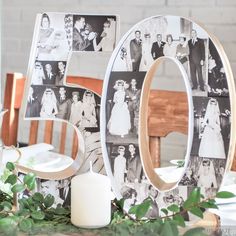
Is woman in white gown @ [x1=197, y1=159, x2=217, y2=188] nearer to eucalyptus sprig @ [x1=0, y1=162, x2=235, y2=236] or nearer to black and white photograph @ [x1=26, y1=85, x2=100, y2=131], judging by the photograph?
eucalyptus sprig @ [x1=0, y1=162, x2=235, y2=236]

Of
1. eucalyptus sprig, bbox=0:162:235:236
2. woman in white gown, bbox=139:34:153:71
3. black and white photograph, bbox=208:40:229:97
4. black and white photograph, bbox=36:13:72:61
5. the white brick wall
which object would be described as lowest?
eucalyptus sprig, bbox=0:162:235:236

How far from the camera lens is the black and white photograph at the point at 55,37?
1013 millimetres

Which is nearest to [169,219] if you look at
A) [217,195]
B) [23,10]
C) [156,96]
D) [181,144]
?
[217,195]

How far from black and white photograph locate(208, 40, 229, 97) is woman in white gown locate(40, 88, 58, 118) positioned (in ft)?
1.03

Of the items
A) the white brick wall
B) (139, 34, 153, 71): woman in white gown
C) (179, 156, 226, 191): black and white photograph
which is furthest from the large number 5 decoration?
the white brick wall

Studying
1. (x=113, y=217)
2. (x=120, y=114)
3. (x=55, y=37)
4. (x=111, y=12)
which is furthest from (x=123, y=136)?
(x=111, y=12)

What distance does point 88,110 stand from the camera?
992mm

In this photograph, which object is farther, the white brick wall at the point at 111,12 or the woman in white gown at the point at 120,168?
the white brick wall at the point at 111,12

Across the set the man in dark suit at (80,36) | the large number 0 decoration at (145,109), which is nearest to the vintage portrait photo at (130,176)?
the large number 0 decoration at (145,109)

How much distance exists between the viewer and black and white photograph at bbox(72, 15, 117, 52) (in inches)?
39.3

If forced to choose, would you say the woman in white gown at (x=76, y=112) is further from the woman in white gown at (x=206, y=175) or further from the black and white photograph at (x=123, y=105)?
the woman in white gown at (x=206, y=175)

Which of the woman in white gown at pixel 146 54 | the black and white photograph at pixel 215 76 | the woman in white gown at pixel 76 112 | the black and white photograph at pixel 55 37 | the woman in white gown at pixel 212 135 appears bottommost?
the woman in white gown at pixel 212 135

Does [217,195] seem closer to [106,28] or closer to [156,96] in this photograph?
[106,28]

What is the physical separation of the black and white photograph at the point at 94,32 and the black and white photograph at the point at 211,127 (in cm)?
23
